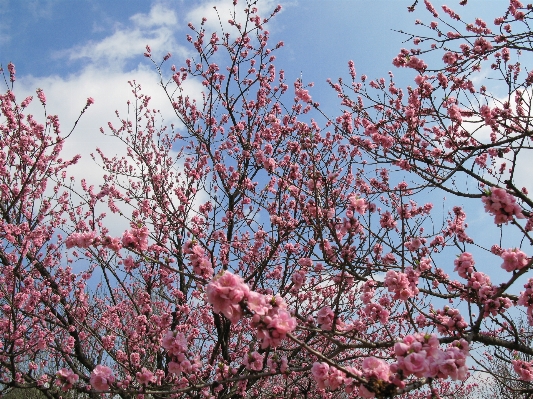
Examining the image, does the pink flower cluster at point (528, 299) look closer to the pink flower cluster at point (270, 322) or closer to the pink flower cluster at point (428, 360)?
the pink flower cluster at point (428, 360)

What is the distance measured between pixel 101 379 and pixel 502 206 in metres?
3.29

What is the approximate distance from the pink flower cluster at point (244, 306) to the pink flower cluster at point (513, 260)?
2.05m

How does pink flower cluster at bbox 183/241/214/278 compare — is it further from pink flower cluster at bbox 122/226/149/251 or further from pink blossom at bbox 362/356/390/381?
pink blossom at bbox 362/356/390/381

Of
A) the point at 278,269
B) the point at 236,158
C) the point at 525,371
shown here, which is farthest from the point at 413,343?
the point at 236,158

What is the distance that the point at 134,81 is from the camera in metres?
10.3

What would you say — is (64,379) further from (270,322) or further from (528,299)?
(528,299)

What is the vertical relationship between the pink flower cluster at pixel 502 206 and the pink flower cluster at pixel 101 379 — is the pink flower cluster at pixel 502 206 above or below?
above

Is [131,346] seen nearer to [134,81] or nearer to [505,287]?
[505,287]

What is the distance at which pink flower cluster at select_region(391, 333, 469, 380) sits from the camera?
2.06 metres

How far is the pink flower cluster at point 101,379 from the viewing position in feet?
9.33

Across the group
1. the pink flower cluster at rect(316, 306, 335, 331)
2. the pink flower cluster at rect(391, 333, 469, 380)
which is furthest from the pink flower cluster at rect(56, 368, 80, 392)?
the pink flower cluster at rect(391, 333, 469, 380)

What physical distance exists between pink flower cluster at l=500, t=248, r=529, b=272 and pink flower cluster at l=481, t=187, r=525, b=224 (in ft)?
1.50

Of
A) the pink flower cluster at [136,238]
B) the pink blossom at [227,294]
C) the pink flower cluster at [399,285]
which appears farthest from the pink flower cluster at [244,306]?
the pink flower cluster at [399,285]

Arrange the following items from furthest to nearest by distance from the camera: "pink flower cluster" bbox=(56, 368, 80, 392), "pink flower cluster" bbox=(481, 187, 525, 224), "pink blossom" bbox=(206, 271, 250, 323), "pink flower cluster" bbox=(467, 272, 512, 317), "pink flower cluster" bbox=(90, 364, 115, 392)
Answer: "pink flower cluster" bbox=(467, 272, 512, 317), "pink flower cluster" bbox=(56, 368, 80, 392), "pink flower cluster" bbox=(90, 364, 115, 392), "pink flower cluster" bbox=(481, 187, 525, 224), "pink blossom" bbox=(206, 271, 250, 323)
